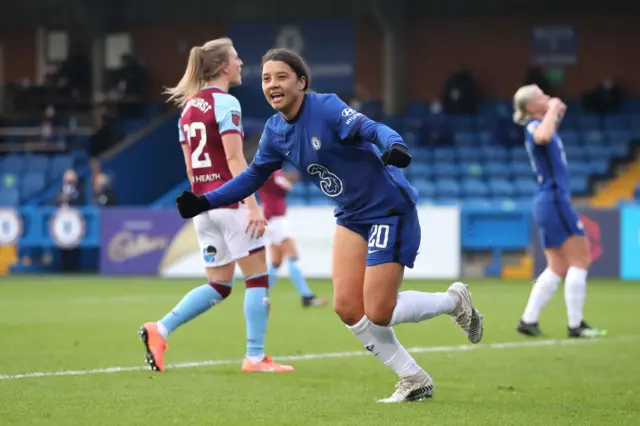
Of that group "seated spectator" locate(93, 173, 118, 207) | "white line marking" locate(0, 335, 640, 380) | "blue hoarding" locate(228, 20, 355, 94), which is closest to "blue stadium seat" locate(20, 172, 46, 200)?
"seated spectator" locate(93, 173, 118, 207)

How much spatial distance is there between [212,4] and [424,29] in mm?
6187

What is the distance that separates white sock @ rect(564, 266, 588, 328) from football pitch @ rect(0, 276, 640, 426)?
12.3 inches

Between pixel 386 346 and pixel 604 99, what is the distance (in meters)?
22.4

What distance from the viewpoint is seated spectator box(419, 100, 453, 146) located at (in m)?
27.6

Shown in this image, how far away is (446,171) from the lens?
85.0 ft

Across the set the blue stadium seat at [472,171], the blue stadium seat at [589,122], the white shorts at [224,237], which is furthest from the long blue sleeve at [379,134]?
the blue stadium seat at [589,122]

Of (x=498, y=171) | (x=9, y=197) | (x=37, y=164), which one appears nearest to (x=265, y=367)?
(x=498, y=171)

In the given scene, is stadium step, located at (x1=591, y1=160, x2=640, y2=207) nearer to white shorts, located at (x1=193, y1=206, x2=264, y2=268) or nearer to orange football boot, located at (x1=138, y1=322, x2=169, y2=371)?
white shorts, located at (x1=193, y1=206, x2=264, y2=268)

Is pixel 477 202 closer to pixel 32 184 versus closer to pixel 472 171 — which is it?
pixel 472 171

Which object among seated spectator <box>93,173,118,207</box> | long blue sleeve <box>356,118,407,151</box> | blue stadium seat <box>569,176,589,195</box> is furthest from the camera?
blue stadium seat <box>569,176,589,195</box>

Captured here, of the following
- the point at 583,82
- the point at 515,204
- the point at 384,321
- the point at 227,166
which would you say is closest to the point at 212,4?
the point at 583,82

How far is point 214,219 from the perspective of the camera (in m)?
8.45

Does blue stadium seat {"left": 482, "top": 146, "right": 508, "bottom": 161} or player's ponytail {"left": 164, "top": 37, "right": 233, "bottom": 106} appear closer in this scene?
player's ponytail {"left": 164, "top": 37, "right": 233, "bottom": 106}

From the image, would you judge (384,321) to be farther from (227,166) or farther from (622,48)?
(622,48)
